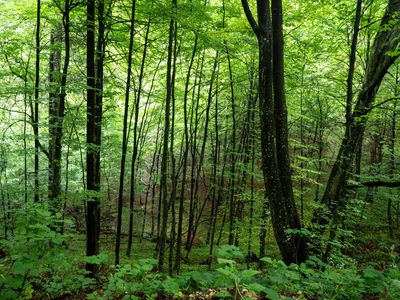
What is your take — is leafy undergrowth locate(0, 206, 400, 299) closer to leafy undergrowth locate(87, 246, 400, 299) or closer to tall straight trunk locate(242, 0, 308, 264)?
leafy undergrowth locate(87, 246, 400, 299)

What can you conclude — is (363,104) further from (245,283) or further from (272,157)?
(245,283)

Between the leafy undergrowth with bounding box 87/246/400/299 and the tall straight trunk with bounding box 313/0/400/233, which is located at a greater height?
the tall straight trunk with bounding box 313/0/400/233

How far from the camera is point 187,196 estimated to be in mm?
19297

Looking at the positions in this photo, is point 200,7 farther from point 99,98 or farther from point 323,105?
point 323,105

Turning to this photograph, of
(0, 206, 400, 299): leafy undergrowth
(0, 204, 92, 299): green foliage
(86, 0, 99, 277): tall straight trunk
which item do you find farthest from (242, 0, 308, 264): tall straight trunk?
(0, 204, 92, 299): green foliage

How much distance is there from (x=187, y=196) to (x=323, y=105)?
411 inches

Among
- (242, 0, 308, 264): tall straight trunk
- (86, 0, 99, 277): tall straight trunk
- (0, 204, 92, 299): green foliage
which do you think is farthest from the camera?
(86, 0, 99, 277): tall straight trunk

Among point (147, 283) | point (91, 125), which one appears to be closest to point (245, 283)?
point (147, 283)

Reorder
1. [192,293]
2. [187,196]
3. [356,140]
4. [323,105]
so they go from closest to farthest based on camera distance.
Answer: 1. [192,293]
2. [356,140]
3. [323,105]
4. [187,196]

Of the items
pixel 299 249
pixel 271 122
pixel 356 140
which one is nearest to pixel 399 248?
pixel 356 140

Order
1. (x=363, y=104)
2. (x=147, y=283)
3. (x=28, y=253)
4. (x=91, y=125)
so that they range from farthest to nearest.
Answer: (x=363, y=104), (x=91, y=125), (x=147, y=283), (x=28, y=253)

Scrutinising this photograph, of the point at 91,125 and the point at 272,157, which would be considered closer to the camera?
the point at 272,157

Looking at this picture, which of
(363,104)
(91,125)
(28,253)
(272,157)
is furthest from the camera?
(363,104)

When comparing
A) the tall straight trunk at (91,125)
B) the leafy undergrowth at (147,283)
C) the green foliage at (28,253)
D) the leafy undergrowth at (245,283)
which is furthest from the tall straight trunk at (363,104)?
the green foliage at (28,253)
